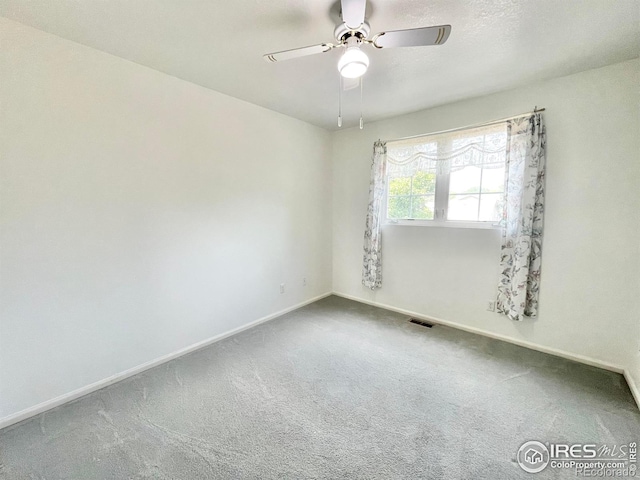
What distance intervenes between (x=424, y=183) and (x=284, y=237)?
1.80 metres

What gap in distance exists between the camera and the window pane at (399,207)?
11.1ft

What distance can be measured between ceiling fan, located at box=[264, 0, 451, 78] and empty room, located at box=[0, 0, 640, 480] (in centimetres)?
2

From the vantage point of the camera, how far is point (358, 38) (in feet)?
5.22

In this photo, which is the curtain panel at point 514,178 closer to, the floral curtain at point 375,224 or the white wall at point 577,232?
the white wall at point 577,232

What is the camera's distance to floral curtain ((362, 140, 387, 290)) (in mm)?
3461

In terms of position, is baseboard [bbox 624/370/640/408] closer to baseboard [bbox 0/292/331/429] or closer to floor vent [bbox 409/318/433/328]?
floor vent [bbox 409/318/433/328]

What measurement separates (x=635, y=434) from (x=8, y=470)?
3.48 meters

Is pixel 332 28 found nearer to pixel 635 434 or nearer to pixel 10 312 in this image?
pixel 10 312

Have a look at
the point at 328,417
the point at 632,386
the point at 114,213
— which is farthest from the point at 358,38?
the point at 632,386

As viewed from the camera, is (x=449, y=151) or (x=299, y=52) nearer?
(x=299, y=52)

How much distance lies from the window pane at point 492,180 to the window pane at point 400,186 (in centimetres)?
80

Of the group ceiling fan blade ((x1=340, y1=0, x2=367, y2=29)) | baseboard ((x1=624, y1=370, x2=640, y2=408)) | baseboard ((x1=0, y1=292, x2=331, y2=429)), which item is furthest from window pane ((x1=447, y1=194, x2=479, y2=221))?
baseboard ((x1=0, y1=292, x2=331, y2=429))

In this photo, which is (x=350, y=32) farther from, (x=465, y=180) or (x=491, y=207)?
(x=491, y=207)

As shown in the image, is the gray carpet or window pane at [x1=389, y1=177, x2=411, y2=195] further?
window pane at [x1=389, y1=177, x2=411, y2=195]
